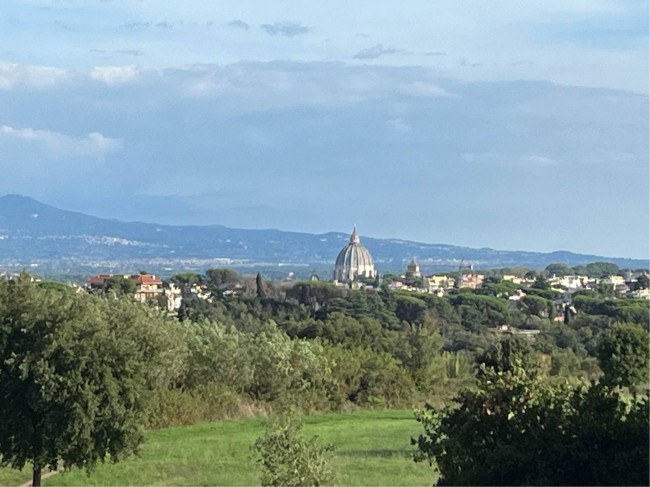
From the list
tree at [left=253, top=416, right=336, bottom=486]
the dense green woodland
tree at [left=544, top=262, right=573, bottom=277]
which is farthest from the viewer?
tree at [left=544, top=262, right=573, bottom=277]

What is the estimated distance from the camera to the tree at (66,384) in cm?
1577

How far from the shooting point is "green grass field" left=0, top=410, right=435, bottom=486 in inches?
752

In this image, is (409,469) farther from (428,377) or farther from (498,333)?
(498,333)

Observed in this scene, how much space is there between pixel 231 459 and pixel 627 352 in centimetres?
1225

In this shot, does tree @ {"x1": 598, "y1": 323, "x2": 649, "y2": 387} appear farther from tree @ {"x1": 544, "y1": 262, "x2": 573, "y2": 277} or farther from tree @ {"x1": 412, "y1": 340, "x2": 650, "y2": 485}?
tree @ {"x1": 544, "y1": 262, "x2": 573, "y2": 277}

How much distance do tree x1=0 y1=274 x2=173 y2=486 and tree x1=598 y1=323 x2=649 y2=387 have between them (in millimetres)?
15039

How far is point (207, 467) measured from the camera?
67.0 feet

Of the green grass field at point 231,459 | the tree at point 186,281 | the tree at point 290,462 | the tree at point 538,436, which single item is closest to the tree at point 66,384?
the green grass field at point 231,459

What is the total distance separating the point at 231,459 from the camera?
21.1m

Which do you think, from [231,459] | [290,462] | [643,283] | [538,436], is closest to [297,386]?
[231,459]

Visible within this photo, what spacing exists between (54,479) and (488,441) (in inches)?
401

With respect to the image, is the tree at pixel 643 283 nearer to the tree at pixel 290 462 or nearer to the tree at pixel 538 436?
the tree at pixel 290 462

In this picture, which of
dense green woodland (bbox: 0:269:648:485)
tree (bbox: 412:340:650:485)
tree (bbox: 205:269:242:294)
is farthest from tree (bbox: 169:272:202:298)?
tree (bbox: 412:340:650:485)

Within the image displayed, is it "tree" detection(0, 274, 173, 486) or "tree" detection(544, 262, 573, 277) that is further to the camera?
"tree" detection(544, 262, 573, 277)
